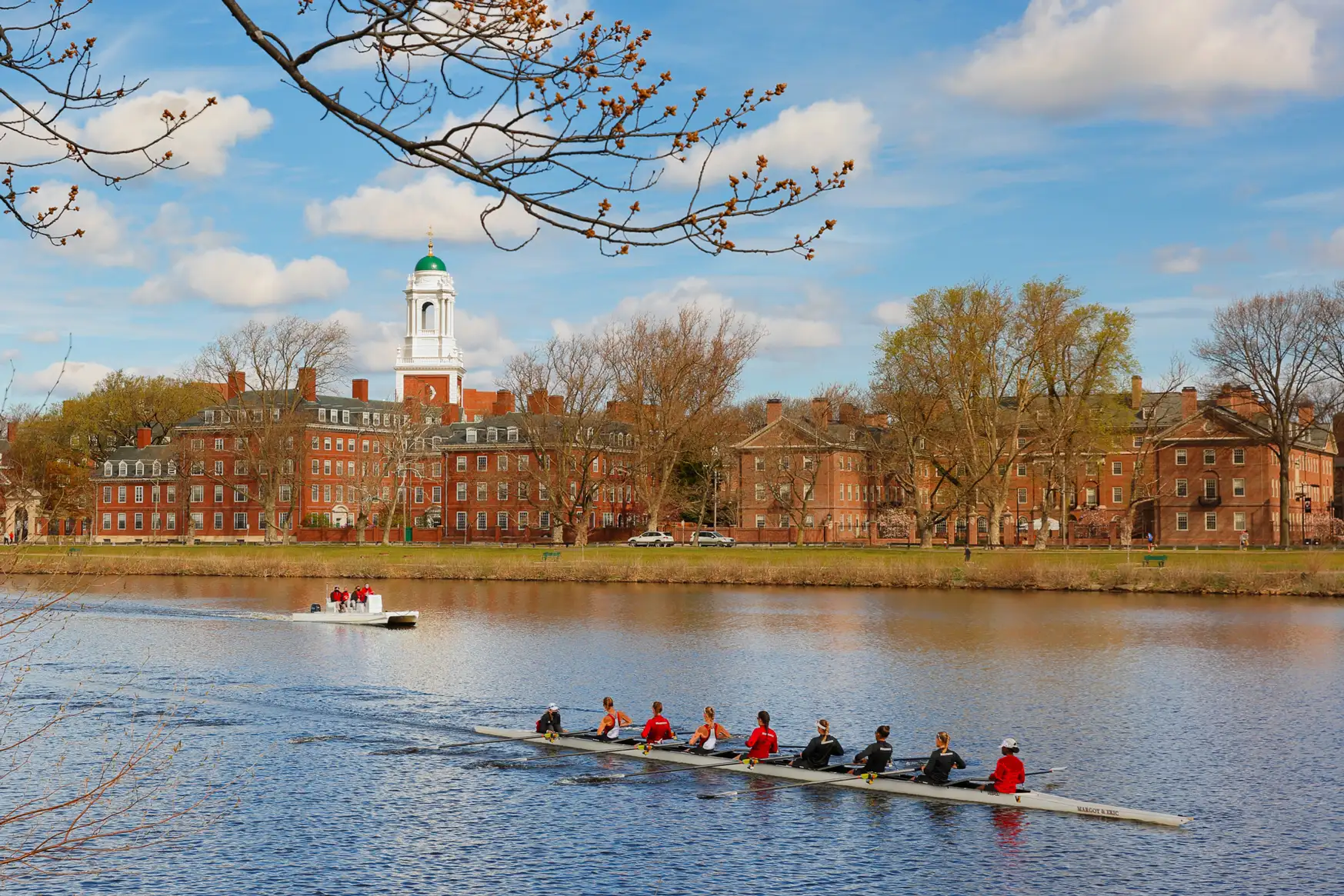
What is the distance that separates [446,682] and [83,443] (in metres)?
Result: 116

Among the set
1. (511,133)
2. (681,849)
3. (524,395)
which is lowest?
(681,849)

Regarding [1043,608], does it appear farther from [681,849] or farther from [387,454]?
[387,454]

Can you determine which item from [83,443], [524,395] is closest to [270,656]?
[524,395]

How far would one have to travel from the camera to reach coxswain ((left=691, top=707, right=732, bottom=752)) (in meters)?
31.2

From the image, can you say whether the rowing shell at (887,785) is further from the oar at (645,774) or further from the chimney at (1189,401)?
the chimney at (1189,401)

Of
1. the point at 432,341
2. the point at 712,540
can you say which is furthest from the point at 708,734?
the point at 432,341

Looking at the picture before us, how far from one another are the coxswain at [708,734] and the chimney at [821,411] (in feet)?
290

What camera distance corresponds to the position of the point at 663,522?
118 meters

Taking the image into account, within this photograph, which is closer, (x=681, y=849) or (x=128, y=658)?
(x=681, y=849)

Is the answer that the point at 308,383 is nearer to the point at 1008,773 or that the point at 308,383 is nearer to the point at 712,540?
the point at 712,540

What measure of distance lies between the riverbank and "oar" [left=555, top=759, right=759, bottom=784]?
41.3 meters

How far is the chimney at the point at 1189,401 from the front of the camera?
11681 cm

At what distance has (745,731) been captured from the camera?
35.9 meters

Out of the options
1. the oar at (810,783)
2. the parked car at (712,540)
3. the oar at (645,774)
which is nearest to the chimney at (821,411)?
the parked car at (712,540)
